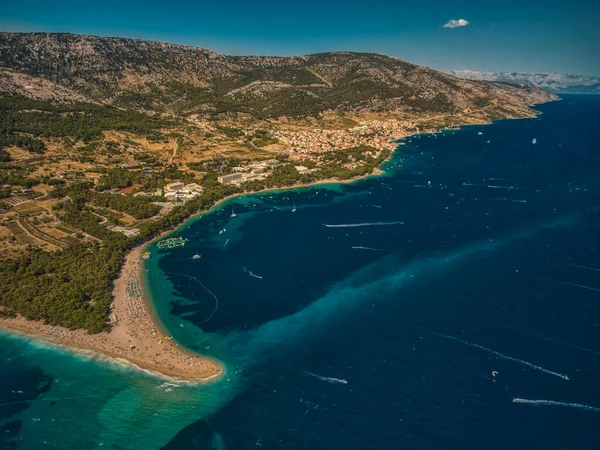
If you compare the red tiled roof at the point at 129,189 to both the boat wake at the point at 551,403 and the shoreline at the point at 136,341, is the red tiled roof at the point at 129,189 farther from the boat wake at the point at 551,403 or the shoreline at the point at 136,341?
the boat wake at the point at 551,403

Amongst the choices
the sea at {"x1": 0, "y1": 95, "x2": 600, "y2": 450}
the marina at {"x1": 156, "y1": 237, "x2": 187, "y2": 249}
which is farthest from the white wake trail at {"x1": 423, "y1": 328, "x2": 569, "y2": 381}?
the marina at {"x1": 156, "y1": 237, "x2": 187, "y2": 249}

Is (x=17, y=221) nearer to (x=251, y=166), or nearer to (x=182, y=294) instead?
(x=182, y=294)

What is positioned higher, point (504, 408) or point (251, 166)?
point (251, 166)

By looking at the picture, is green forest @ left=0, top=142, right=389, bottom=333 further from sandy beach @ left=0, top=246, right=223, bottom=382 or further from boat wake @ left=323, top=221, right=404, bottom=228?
boat wake @ left=323, top=221, right=404, bottom=228

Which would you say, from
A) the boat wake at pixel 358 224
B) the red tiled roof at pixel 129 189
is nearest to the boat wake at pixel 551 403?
the boat wake at pixel 358 224

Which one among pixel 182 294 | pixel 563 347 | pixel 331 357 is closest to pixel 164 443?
pixel 331 357

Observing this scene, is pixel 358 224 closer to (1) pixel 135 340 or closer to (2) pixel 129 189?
(1) pixel 135 340

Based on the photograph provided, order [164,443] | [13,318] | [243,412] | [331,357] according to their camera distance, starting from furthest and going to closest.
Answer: [13,318] → [331,357] → [243,412] → [164,443]
